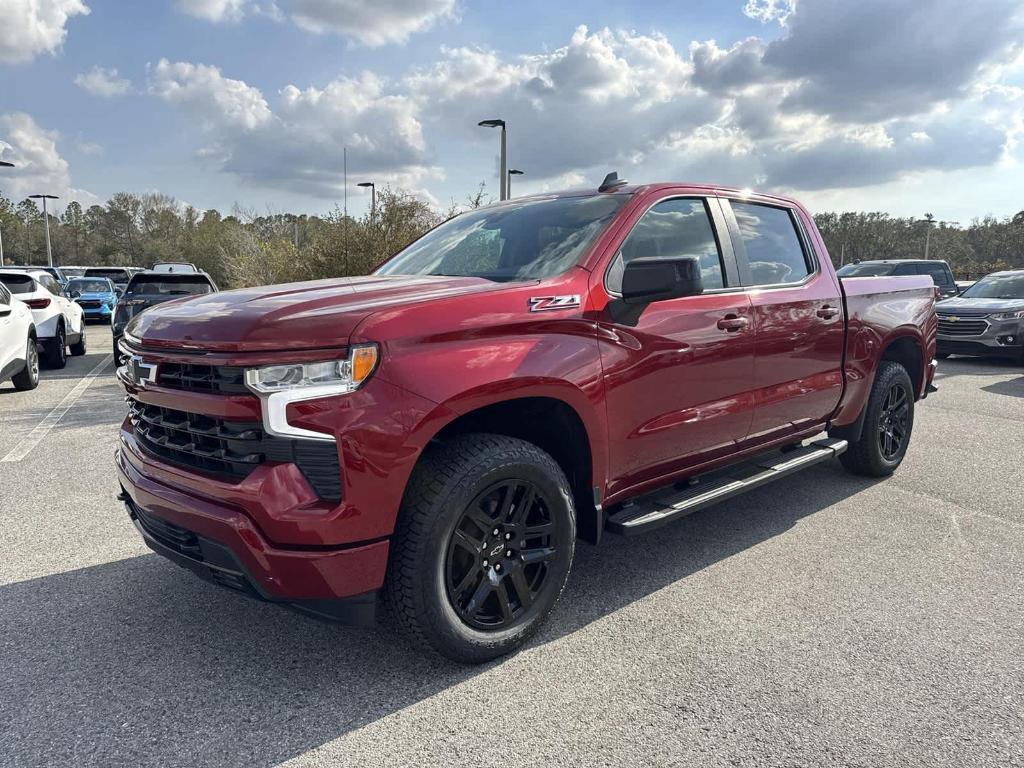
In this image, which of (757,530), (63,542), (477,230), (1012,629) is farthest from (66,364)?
(1012,629)

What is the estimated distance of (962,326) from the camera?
12383mm

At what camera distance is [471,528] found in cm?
281

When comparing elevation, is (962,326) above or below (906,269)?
below

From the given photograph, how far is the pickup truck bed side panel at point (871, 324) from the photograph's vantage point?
4746 millimetres

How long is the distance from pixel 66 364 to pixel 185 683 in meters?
11.1

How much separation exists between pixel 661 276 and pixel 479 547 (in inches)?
51.1

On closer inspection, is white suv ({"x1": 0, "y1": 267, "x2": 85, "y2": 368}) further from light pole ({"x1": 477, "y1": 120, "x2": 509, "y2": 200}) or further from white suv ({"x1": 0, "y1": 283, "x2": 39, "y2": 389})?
light pole ({"x1": 477, "y1": 120, "x2": 509, "y2": 200})

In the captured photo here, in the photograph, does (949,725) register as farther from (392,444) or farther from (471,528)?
(392,444)

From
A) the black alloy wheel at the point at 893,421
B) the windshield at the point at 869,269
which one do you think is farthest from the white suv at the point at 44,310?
the windshield at the point at 869,269

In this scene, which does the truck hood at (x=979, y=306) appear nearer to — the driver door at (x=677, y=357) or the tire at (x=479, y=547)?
the driver door at (x=677, y=357)

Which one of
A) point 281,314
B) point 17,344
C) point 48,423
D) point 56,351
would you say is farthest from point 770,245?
point 56,351

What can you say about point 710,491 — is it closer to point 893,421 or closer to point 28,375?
point 893,421

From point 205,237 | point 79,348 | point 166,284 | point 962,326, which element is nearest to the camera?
point 166,284

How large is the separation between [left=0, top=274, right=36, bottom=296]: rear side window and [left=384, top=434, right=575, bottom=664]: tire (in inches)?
431
